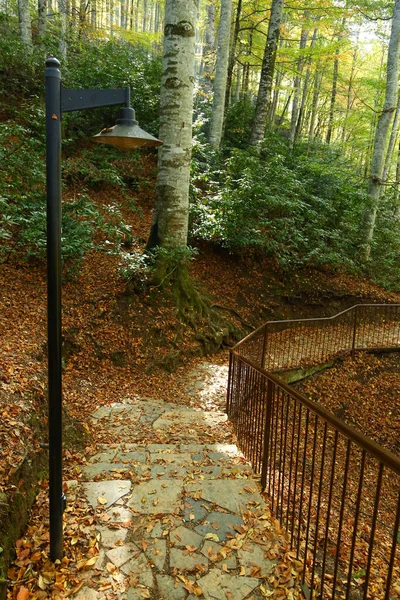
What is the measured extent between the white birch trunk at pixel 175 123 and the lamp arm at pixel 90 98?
464 centimetres

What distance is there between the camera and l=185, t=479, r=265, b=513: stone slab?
10.3 ft

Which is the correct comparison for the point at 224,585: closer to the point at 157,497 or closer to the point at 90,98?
the point at 157,497

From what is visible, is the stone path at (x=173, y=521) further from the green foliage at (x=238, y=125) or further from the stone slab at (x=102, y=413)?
the green foliage at (x=238, y=125)

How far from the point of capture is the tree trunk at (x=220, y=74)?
11.9 metres

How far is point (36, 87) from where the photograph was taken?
11602 mm

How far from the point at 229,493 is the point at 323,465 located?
3.17ft

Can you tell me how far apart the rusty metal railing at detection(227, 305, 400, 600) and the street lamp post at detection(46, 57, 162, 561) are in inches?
63.5

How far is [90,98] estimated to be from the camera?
223 cm

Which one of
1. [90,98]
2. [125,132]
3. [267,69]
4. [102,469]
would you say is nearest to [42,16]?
[267,69]

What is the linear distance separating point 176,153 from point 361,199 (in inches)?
312

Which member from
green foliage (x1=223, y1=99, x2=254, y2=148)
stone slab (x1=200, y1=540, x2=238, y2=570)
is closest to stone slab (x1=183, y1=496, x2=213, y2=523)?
stone slab (x1=200, y1=540, x2=238, y2=570)

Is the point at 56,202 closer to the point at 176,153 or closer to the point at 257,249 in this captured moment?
the point at 176,153

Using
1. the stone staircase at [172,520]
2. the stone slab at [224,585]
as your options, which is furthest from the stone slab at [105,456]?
the stone slab at [224,585]

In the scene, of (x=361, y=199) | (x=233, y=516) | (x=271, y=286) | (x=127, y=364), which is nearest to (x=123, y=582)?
(x=233, y=516)
